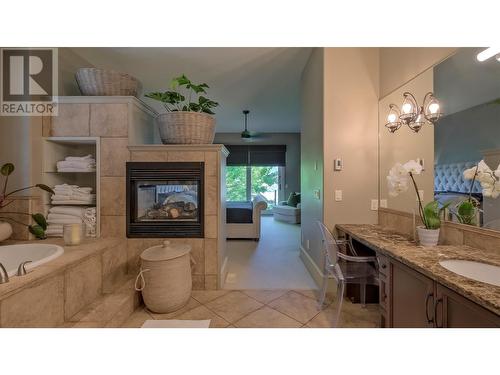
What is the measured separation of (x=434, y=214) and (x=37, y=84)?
3.73 m

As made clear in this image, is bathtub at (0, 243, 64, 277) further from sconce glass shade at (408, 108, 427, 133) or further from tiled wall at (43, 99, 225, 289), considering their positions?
sconce glass shade at (408, 108, 427, 133)

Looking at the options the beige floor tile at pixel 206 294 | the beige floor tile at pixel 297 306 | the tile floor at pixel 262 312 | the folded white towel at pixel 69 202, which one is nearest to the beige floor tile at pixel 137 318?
the tile floor at pixel 262 312

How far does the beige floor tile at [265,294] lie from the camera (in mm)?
2100

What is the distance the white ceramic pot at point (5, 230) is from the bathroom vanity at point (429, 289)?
3.15m

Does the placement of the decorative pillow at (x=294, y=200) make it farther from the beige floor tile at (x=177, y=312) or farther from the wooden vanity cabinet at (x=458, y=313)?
the wooden vanity cabinet at (x=458, y=313)

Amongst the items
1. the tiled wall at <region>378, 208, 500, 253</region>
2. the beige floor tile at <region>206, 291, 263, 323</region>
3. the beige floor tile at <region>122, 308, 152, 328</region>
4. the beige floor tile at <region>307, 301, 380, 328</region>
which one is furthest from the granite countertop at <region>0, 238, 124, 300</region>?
the tiled wall at <region>378, 208, 500, 253</region>

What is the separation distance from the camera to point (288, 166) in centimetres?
730

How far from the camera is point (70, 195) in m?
2.19

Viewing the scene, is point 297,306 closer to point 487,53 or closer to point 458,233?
point 458,233

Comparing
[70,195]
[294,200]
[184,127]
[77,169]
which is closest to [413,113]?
[184,127]

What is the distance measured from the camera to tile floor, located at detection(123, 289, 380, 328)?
68.4 inches

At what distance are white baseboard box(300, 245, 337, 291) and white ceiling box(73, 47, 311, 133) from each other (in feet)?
8.80
